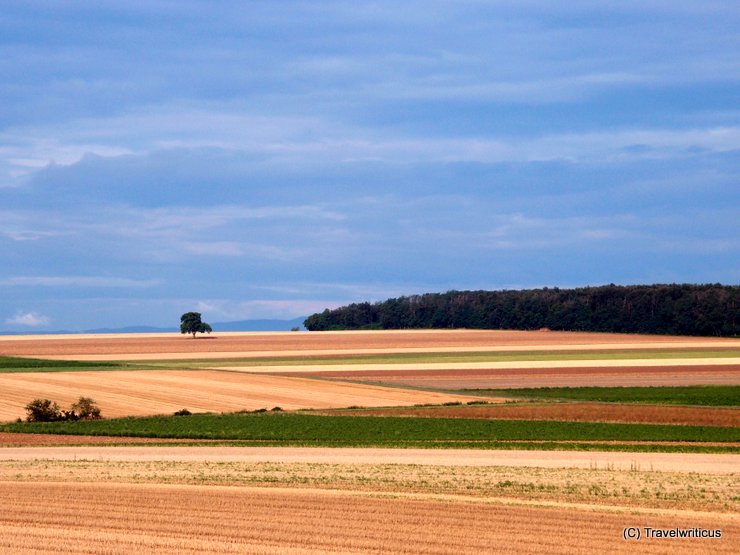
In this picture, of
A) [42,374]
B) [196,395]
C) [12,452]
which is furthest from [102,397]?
[12,452]

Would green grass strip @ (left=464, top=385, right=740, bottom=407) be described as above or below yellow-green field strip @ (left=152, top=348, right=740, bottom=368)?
below

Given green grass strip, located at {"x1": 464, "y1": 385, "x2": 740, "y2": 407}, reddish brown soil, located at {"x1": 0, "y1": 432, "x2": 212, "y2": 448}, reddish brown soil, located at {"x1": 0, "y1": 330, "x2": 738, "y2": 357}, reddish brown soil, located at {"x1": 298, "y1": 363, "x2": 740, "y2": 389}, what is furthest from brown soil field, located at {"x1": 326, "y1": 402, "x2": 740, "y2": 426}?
reddish brown soil, located at {"x1": 0, "y1": 330, "x2": 738, "y2": 357}

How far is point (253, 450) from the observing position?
36.2m

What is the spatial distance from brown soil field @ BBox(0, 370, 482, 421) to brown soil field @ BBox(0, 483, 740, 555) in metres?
29.5

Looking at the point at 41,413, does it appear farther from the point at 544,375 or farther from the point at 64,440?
the point at 544,375

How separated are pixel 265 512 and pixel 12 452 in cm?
1764

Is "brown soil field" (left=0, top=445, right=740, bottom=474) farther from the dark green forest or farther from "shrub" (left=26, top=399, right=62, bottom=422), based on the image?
the dark green forest

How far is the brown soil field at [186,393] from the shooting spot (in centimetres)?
5478

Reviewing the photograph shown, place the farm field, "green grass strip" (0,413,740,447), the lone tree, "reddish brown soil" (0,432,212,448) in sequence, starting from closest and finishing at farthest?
1. the farm field
2. "reddish brown soil" (0,432,212,448)
3. "green grass strip" (0,413,740,447)
4. the lone tree

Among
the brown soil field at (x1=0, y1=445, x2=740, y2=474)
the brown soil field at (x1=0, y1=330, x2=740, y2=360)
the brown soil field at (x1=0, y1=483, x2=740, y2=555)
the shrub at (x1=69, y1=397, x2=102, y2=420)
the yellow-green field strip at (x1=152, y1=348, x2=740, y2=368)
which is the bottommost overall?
the brown soil field at (x1=0, y1=445, x2=740, y2=474)

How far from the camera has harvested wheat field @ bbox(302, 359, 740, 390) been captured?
6938 cm

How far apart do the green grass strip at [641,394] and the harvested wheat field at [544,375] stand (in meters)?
3.13

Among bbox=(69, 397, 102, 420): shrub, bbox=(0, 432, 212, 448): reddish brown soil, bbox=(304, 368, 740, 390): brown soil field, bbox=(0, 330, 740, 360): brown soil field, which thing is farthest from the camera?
bbox=(0, 330, 740, 360): brown soil field

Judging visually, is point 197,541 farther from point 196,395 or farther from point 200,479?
point 196,395
